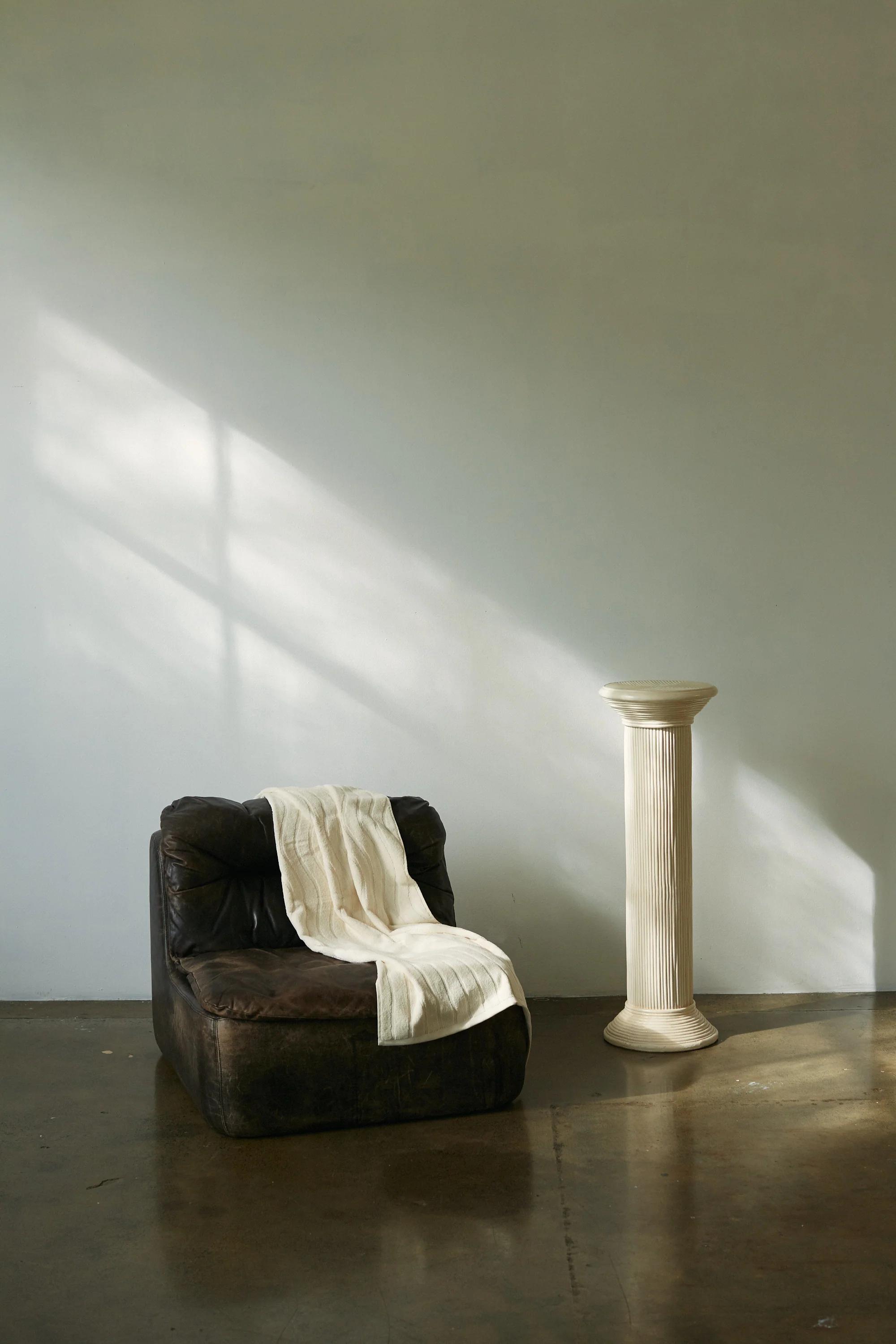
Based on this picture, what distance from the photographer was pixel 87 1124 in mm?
3498

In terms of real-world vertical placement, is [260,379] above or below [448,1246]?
above

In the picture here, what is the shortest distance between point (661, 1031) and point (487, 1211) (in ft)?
4.44

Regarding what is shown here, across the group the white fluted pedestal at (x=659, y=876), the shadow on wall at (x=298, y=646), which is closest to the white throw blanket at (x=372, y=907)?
the shadow on wall at (x=298, y=646)

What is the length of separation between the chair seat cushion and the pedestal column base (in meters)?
1.04

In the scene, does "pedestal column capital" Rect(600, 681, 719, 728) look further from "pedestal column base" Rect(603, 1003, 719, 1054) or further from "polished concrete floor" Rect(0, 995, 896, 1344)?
"polished concrete floor" Rect(0, 995, 896, 1344)

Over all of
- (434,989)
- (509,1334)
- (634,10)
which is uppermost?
(634,10)

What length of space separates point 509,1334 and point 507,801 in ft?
7.99

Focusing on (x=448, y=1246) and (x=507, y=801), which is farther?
(x=507, y=801)

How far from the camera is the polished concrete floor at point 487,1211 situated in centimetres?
Result: 248

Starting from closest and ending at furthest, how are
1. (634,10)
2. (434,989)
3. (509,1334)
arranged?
(509,1334), (434,989), (634,10)

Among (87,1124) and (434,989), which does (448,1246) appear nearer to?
(434,989)

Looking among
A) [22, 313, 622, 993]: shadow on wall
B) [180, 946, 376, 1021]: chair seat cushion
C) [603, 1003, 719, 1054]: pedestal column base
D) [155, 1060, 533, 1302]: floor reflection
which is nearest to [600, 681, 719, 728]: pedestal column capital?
[22, 313, 622, 993]: shadow on wall

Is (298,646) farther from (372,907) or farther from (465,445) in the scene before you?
(372,907)

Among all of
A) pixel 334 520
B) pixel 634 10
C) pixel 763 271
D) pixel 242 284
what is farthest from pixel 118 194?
pixel 763 271
